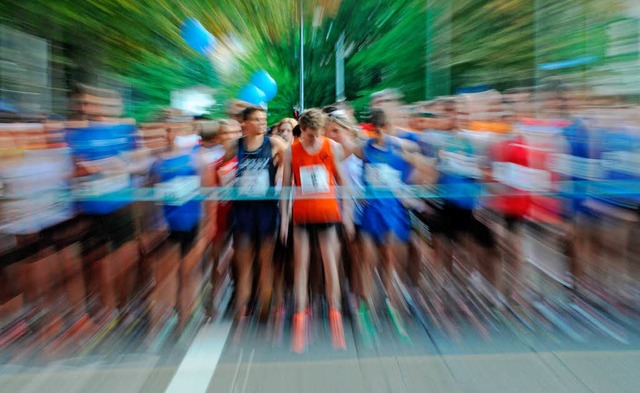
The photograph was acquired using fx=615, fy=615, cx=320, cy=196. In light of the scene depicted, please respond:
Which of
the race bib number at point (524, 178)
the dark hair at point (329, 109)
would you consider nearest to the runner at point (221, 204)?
the dark hair at point (329, 109)

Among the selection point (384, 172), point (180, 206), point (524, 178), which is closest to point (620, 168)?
point (524, 178)

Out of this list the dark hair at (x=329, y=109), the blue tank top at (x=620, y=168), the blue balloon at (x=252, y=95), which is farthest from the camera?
the blue balloon at (x=252, y=95)

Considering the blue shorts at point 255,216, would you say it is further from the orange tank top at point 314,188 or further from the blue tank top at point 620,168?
the blue tank top at point 620,168

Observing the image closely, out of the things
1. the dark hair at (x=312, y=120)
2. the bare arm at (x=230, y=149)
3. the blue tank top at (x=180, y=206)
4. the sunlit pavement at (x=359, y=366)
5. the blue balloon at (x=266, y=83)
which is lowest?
the sunlit pavement at (x=359, y=366)

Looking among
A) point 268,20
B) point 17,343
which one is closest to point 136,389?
point 17,343

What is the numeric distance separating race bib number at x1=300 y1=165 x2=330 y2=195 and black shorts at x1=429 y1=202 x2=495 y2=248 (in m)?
0.85

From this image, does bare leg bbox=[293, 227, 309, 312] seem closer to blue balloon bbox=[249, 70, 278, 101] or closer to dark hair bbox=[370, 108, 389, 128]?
dark hair bbox=[370, 108, 389, 128]

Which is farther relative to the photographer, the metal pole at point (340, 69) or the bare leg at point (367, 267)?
the metal pole at point (340, 69)

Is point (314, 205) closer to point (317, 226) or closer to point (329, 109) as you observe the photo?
point (317, 226)

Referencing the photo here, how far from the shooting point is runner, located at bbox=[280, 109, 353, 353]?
404 centimetres

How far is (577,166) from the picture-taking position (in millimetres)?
4195

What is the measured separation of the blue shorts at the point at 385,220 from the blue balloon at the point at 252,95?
1.38 metres

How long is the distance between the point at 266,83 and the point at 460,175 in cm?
196

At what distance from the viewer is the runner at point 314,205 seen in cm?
404
